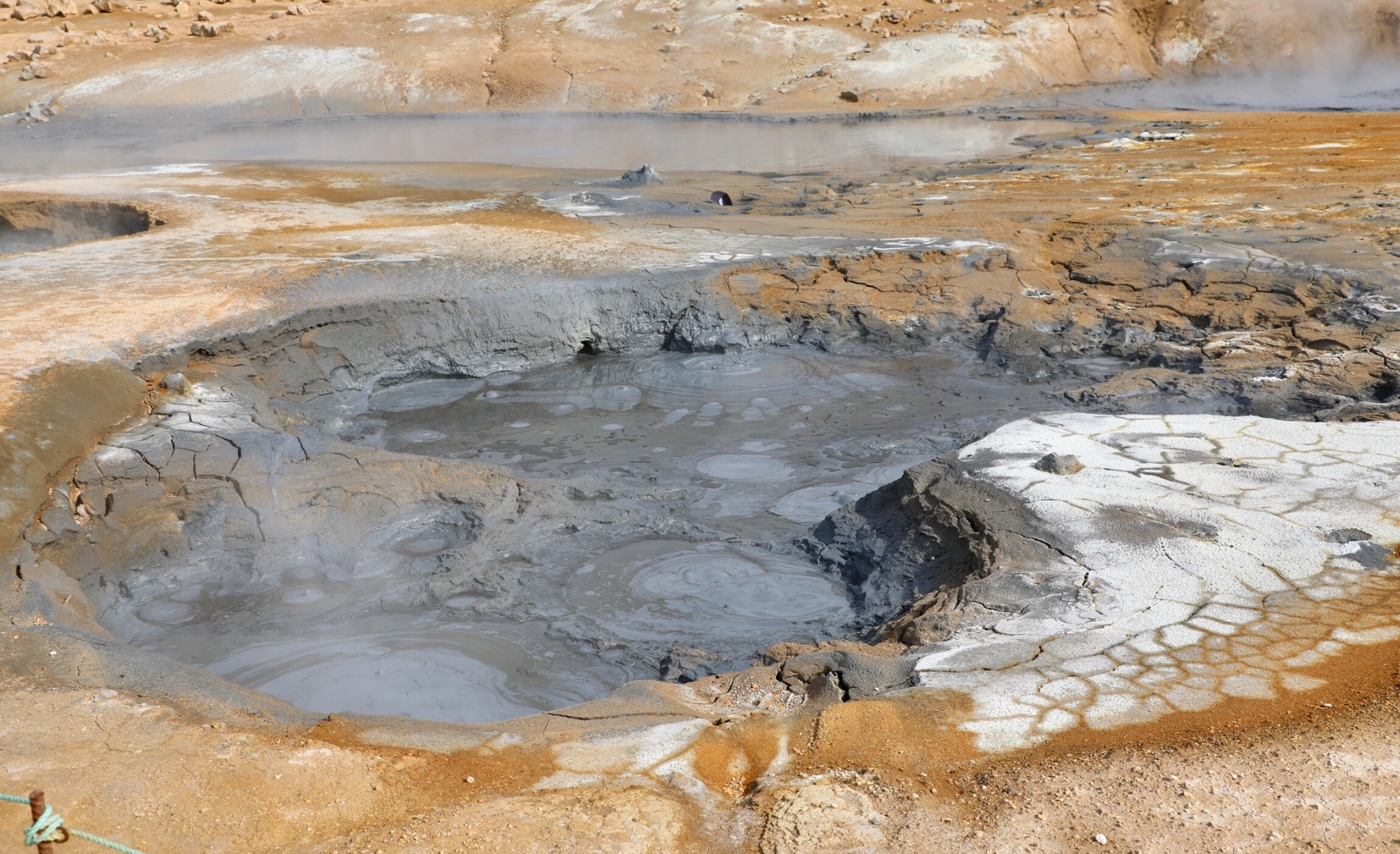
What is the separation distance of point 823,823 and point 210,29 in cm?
2295

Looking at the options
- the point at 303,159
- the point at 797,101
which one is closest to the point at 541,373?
the point at 303,159

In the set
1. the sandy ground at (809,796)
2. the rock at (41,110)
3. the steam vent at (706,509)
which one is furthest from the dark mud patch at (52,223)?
the rock at (41,110)

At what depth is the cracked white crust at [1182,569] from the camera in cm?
288

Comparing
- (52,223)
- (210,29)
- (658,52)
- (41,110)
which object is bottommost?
(52,223)

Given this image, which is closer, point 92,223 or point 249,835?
point 249,835

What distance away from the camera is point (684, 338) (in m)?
7.09

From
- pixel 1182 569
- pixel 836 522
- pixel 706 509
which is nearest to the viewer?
pixel 1182 569

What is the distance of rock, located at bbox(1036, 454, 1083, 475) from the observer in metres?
4.21

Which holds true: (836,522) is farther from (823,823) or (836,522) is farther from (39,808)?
(39,808)

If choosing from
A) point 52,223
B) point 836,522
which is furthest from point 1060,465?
point 52,223

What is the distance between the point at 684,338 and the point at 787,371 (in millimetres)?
747

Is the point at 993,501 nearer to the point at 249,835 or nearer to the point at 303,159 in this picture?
the point at 249,835

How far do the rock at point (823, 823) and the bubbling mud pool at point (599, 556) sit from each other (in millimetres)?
1352

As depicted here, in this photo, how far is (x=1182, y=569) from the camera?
347cm
